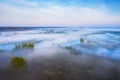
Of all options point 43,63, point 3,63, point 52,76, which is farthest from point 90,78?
point 3,63

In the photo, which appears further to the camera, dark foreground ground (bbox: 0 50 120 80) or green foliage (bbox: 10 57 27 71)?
green foliage (bbox: 10 57 27 71)

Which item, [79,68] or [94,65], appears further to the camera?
[94,65]

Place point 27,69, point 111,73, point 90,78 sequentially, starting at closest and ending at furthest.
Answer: point 90,78 < point 111,73 < point 27,69

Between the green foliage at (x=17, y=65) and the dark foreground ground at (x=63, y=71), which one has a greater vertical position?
the green foliage at (x=17, y=65)

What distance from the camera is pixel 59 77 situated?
25.3ft

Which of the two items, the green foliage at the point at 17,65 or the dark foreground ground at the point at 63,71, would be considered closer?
the dark foreground ground at the point at 63,71

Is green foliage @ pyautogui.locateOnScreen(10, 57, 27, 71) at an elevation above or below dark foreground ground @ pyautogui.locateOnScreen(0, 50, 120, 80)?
above

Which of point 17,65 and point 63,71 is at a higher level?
point 17,65

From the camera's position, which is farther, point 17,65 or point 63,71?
point 17,65

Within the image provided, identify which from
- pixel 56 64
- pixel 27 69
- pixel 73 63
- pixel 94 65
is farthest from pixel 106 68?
pixel 27 69

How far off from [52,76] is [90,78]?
2.06m

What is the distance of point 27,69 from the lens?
878 cm

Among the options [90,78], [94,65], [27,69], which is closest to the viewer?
[90,78]

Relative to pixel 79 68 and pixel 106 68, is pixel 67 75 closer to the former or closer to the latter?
pixel 79 68
